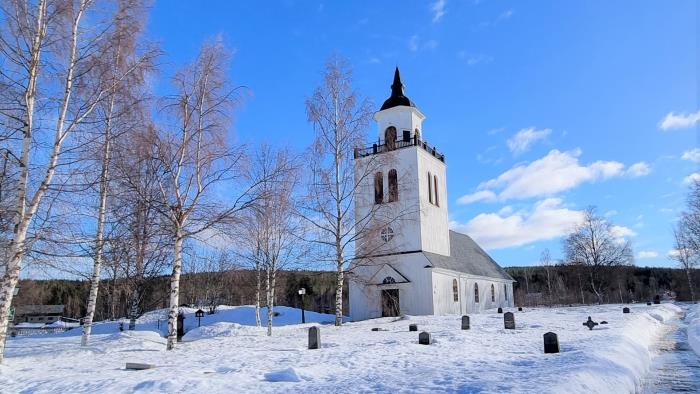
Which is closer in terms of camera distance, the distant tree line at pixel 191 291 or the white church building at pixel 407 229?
the white church building at pixel 407 229

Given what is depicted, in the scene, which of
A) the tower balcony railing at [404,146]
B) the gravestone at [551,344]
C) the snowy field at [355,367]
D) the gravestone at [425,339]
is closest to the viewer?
the snowy field at [355,367]

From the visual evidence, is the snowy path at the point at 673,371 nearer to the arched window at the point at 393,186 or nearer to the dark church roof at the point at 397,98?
the arched window at the point at 393,186

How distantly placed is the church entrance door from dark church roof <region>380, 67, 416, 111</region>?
1338 centimetres

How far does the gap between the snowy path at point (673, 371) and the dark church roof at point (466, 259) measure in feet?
56.0

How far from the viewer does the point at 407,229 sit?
31.7 metres

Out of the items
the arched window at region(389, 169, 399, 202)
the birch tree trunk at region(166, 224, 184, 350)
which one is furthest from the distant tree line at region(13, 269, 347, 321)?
the birch tree trunk at region(166, 224, 184, 350)

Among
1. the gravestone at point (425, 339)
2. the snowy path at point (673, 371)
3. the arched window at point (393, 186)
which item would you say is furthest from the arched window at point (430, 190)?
the gravestone at point (425, 339)

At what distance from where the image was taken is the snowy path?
841 cm

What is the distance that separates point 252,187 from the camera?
1414 cm

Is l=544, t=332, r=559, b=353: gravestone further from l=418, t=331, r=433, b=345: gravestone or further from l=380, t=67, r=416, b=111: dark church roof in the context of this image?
l=380, t=67, r=416, b=111: dark church roof

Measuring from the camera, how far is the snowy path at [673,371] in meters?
8.41

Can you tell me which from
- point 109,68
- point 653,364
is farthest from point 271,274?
point 653,364

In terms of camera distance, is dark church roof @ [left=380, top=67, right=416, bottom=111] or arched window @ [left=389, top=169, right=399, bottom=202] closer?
arched window @ [left=389, top=169, right=399, bottom=202]

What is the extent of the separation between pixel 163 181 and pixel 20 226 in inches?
167
